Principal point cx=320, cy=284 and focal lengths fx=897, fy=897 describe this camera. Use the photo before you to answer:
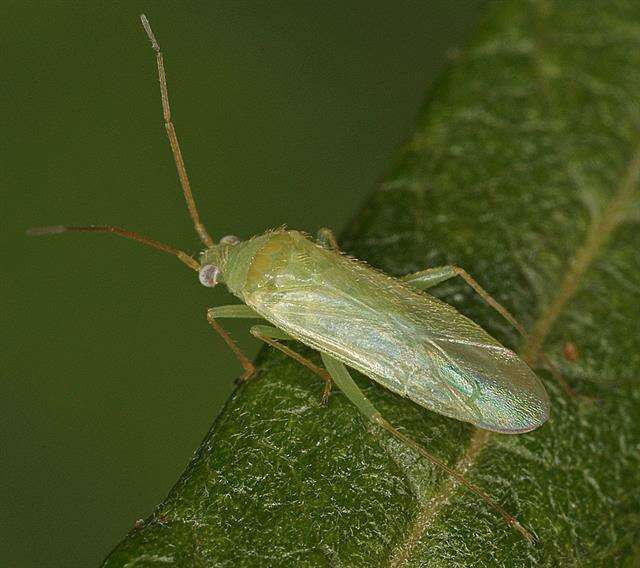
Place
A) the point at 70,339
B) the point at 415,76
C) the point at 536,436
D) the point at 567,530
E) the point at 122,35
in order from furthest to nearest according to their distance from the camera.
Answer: the point at 415,76, the point at 122,35, the point at 70,339, the point at 536,436, the point at 567,530

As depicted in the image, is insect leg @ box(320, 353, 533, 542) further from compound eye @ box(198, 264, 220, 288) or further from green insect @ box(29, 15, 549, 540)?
compound eye @ box(198, 264, 220, 288)

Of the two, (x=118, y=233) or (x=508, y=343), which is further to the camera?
(x=118, y=233)

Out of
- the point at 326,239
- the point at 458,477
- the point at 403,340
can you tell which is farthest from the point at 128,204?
the point at 458,477

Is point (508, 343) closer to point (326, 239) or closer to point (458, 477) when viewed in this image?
point (458, 477)

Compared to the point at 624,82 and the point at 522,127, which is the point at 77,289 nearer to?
the point at 522,127

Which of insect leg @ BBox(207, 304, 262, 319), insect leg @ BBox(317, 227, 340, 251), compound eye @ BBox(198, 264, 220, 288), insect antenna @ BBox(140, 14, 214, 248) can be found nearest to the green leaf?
insect leg @ BBox(317, 227, 340, 251)

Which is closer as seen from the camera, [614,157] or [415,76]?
[614,157]

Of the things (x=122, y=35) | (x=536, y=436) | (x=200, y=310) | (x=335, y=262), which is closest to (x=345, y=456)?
(x=536, y=436)
